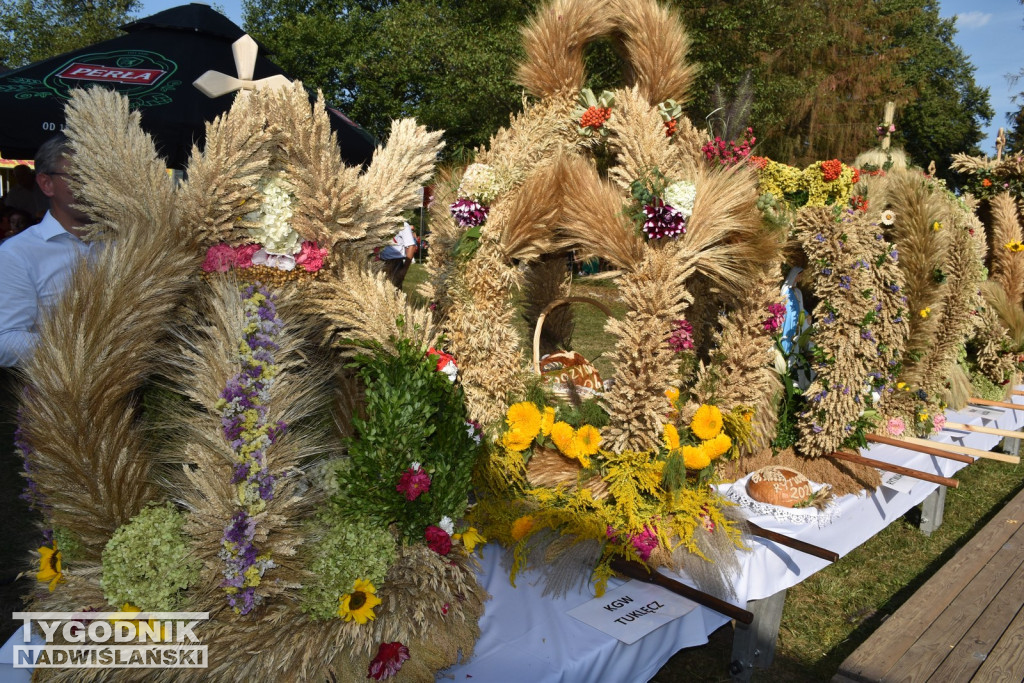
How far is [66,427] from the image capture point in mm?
1724

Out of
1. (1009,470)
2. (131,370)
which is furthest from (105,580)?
(1009,470)

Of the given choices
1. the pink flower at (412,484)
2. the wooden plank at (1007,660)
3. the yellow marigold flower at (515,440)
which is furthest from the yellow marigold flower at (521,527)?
the wooden plank at (1007,660)

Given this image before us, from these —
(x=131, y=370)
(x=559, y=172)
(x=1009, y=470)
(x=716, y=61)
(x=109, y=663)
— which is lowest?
(x=1009, y=470)

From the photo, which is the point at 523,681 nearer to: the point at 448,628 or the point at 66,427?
the point at 448,628

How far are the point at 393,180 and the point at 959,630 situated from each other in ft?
10.5

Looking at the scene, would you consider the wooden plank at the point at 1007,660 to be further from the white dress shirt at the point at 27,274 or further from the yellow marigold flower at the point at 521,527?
the white dress shirt at the point at 27,274

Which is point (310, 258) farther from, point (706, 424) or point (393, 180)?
point (706, 424)

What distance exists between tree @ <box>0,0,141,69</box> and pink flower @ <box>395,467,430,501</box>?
76.6 feet

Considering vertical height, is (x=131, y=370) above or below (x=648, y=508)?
above

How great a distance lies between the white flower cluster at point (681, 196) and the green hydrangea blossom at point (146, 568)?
2.13 m

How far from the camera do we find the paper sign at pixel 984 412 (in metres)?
5.42

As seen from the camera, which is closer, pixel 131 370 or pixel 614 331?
pixel 131 370

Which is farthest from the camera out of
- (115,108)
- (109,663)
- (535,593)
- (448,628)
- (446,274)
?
(446,274)

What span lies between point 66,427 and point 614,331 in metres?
2.01
